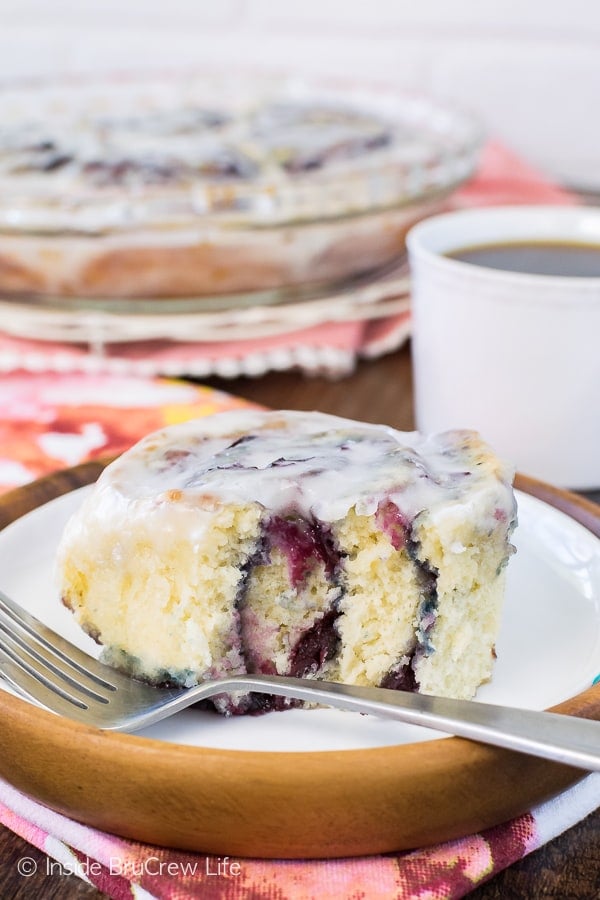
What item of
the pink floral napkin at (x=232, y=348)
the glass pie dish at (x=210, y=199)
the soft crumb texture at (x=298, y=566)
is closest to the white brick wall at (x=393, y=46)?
the glass pie dish at (x=210, y=199)

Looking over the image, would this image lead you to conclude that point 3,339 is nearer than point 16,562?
No

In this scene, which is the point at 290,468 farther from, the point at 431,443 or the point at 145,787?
the point at 145,787

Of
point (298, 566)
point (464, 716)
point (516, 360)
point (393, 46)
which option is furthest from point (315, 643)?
point (393, 46)

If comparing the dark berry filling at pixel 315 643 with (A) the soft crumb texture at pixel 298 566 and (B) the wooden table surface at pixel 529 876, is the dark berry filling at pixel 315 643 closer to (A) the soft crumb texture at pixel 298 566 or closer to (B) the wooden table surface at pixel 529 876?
(A) the soft crumb texture at pixel 298 566

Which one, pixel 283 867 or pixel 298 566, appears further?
pixel 298 566

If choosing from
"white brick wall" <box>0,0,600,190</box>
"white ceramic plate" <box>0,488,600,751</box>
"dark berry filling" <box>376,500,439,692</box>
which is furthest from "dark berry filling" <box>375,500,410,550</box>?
"white brick wall" <box>0,0,600,190</box>

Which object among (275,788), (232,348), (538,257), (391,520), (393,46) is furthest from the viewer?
(393,46)

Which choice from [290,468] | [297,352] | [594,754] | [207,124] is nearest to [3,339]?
[297,352]

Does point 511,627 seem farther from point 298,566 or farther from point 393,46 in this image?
point 393,46
